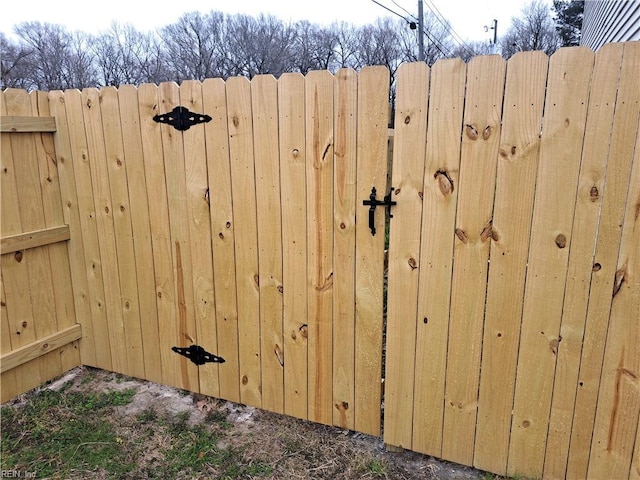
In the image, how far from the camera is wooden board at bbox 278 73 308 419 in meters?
1.97

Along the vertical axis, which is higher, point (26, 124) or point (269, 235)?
point (26, 124)

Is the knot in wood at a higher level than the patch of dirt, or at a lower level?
higher

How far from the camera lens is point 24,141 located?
98.3 inches

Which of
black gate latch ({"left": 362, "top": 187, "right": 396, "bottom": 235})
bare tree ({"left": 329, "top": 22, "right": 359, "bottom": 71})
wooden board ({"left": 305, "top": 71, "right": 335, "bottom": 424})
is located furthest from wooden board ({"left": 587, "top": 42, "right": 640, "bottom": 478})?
bare tree ({"left": 329, "top": 22, "right": 359, "bottom": 71})

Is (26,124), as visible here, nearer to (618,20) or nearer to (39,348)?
(39,348)

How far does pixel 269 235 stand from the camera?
2168 millimetres

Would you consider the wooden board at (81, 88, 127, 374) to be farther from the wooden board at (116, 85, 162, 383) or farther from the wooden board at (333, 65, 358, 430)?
the wooden board at (333, 65, 358, 430)

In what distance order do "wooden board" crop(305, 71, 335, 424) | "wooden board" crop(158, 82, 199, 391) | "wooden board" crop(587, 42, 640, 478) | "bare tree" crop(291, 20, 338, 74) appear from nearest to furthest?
"wooden board" crop(587, 42, 640, 478) < "wooden board" crop(305, 71, 335, 424) < "wooden board" crop(158, 82, 199, 391) < "bare tree" crop(291, 20, 338, 74)

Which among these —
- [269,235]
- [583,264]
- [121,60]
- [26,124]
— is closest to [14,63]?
[121,60]

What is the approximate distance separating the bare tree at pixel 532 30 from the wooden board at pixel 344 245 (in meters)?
22.4

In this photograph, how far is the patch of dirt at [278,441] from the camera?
1991 millimetres

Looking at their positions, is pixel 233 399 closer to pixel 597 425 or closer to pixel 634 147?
pixel 597 425

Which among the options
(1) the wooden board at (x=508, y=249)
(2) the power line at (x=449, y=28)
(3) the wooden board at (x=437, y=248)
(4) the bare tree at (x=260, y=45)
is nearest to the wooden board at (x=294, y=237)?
(3) the wooden board at (x=437, y=248)

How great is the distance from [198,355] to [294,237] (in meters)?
0.98
